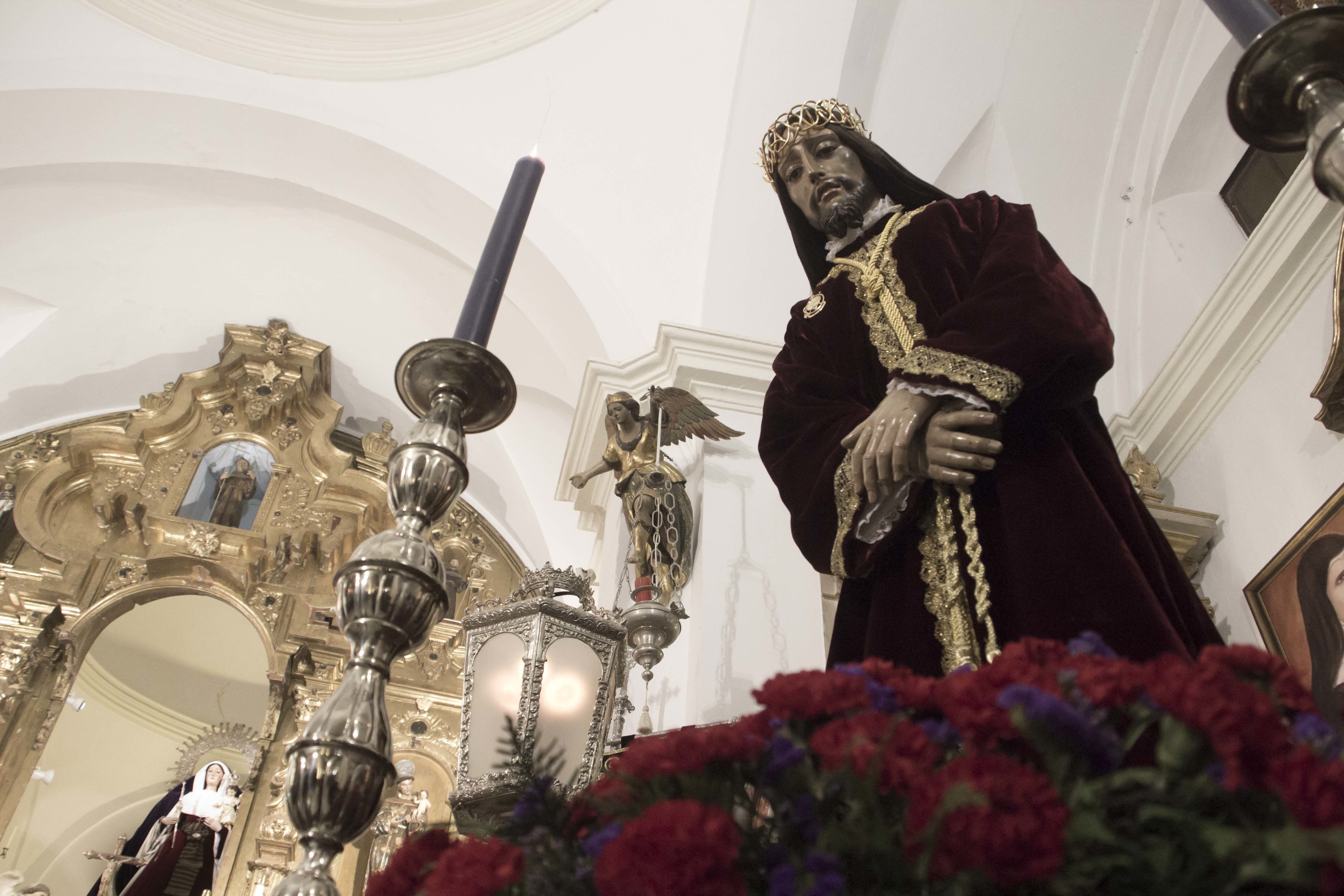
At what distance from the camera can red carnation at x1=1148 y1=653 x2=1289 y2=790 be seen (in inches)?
23.0

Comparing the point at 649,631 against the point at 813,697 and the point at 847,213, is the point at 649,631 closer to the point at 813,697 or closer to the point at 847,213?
the point at 847,213

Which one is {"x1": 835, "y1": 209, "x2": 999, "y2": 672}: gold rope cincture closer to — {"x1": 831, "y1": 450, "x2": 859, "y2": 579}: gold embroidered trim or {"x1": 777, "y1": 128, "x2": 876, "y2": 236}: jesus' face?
{"x1": 831, "y1": 450, "x2": 859, "y2": 579}: gold embroidered trim

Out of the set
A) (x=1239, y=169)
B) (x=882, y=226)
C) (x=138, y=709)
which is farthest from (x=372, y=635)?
(x=138, y=709)

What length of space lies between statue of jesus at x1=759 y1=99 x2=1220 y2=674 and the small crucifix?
5.06m

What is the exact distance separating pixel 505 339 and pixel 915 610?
Result: 5255 mm

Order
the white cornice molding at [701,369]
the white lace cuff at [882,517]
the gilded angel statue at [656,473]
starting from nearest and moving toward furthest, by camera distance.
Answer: the white lace cuff at [882,517], the gilded angel statue at [656,473], the white cornice molding at [701,369]

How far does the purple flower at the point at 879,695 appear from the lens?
2.60 ft

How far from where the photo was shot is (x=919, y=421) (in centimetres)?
144

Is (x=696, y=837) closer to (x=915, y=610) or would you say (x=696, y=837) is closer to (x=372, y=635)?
(x=372, y=635)

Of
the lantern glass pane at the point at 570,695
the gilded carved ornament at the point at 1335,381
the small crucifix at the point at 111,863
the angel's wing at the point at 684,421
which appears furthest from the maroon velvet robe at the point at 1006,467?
the small crucifix at the point at 111,863

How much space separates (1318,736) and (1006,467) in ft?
2.85

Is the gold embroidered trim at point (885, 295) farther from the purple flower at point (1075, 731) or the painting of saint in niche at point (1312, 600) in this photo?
the painting of saint in niche at point (1312, 600)

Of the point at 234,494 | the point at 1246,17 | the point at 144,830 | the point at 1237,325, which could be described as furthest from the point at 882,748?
the point at 234,494

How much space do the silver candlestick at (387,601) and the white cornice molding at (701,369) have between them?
2.55m
